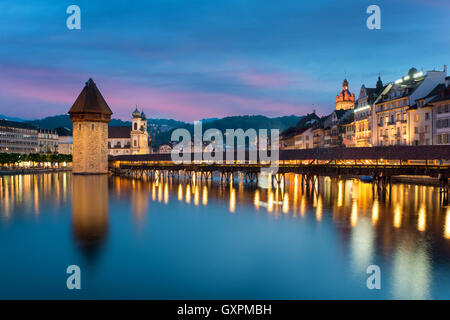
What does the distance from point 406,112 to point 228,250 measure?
128 feet

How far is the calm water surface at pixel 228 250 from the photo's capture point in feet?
36.9

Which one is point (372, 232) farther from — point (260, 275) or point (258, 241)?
point (260, 275)

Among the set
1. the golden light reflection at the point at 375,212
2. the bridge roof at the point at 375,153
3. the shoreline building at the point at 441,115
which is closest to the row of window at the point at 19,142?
the bridge roof at the point at 375,153

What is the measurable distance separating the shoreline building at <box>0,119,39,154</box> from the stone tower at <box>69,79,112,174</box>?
43.4 meters

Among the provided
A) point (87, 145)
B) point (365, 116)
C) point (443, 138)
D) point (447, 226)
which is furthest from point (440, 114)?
point (87, 145)

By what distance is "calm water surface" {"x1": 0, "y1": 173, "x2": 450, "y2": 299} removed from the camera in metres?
11.3

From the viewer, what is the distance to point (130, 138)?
114 m

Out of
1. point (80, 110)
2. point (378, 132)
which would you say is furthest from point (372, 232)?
point (80, 110)

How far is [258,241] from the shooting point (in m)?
17.1

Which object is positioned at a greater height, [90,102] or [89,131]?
[90,102]

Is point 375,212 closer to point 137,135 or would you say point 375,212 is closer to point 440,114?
point 440,114

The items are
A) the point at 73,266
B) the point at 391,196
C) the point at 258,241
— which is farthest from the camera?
the point at 391,196
